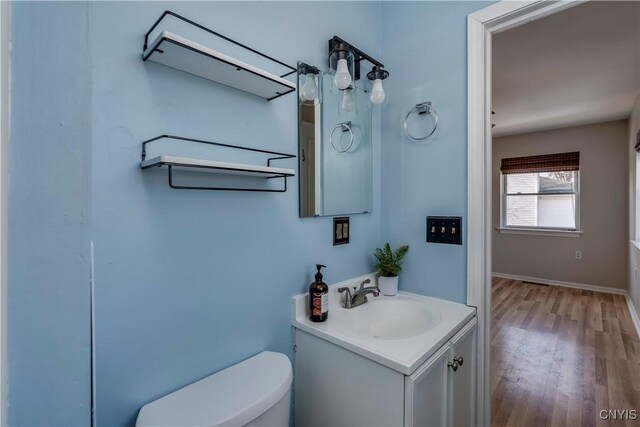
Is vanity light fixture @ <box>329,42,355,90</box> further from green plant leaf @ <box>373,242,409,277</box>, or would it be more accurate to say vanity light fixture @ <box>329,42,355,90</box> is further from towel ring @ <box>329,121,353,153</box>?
green plant leaf @ <box>373,242,409,277</box>

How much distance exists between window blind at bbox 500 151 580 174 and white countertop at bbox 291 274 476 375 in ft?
14.1

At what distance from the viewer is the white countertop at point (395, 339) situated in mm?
934

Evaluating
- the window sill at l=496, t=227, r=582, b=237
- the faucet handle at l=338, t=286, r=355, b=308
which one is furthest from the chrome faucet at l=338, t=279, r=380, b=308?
the window sill at l=496, t=227, r=582, b=237

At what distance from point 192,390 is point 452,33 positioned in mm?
1802

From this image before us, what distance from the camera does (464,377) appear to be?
1.28m

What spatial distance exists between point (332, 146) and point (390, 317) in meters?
0.87

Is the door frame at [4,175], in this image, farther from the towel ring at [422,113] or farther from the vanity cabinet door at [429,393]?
the towel ring at [422,113]

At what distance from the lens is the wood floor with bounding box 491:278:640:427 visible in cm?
186

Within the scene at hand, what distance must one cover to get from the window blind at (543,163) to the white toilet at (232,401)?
5.08m

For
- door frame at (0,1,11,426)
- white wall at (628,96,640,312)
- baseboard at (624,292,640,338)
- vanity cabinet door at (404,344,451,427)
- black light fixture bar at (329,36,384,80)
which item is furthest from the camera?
white wall at (628,96,640,312)

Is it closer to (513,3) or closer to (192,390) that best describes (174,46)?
(192,390)

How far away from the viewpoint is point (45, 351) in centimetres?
38

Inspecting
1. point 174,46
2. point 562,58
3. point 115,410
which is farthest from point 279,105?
point 562,58

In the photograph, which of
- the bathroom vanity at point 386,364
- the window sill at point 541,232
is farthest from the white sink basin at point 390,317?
the window sill at point 541,232
